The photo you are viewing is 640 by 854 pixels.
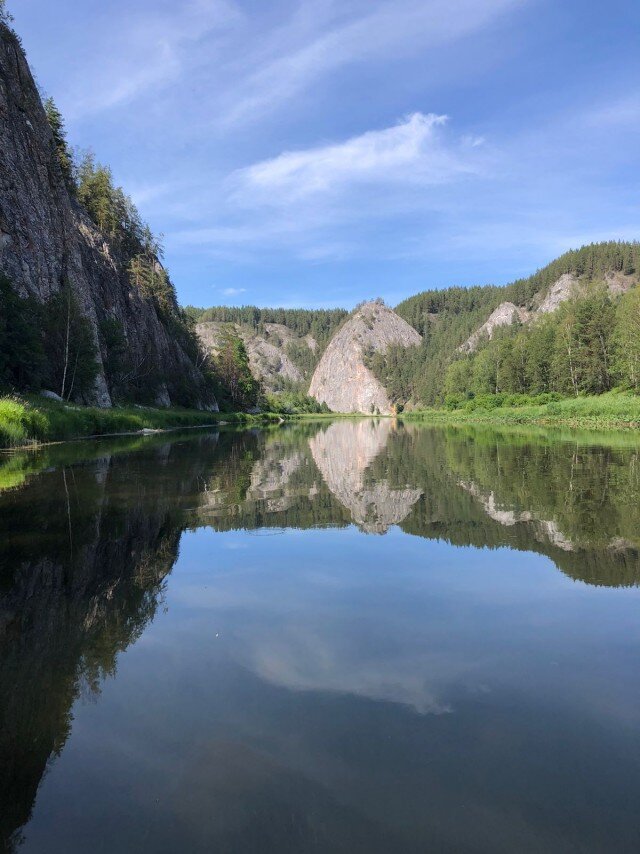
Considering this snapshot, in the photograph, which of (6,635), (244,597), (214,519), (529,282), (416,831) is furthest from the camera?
(529,282)

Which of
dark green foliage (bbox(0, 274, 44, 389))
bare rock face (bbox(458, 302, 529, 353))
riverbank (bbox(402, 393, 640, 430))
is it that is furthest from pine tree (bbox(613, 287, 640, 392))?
bare rock face (bbox(458, 302, 529, 353))

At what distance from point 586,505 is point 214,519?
286 inches

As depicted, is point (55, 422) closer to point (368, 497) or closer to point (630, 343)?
point (368, 497)

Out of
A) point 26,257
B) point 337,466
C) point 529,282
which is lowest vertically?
point 337,466

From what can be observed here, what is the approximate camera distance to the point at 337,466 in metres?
Answer: 20.6

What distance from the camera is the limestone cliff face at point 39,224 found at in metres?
39.6

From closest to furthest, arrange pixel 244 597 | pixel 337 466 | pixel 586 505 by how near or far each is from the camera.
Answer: pixel 244 597 < pixel 586 505 < pixel 337 466

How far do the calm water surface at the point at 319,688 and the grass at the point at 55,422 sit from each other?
50.5ft

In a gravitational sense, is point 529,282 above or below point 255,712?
above

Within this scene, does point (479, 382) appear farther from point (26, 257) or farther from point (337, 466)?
point (337, 466)

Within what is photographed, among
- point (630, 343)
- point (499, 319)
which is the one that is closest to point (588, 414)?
point (630, 343)

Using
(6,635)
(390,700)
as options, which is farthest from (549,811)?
(6,635)

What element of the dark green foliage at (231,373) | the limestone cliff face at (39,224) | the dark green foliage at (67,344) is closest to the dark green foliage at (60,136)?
the limestone cliff face at (39,224)

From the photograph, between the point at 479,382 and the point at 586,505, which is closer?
the point at 586,505
